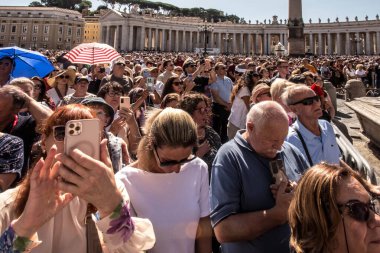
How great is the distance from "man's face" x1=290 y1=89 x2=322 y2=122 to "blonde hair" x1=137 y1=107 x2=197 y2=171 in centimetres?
178

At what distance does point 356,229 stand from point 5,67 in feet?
20.9

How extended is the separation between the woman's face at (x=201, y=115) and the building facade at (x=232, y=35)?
73.8 metres

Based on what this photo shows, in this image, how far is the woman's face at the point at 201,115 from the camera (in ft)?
12.5

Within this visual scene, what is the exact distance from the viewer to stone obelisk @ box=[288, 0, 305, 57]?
97.9ft

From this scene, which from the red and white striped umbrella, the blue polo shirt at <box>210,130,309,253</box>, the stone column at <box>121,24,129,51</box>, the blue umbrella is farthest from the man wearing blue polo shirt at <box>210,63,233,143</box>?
the stone column at <box>121,24,129,51</box>

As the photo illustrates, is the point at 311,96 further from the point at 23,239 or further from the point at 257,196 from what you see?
the point at 23,239

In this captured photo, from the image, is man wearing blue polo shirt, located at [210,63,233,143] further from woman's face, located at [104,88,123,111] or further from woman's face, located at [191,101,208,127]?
woman's face, located at [191,101,208,127]

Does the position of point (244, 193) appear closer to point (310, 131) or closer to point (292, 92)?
point (310, 131)

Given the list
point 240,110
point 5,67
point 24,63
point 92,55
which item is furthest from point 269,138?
point 92,55

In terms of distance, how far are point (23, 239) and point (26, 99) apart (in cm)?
243

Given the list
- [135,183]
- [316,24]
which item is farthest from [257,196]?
[316,24]

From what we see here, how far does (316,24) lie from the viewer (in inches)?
3027

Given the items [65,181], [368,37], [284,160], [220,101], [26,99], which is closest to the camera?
[65,181]

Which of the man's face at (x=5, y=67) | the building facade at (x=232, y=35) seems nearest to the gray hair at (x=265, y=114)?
the man's face at (x=5, y=67)
